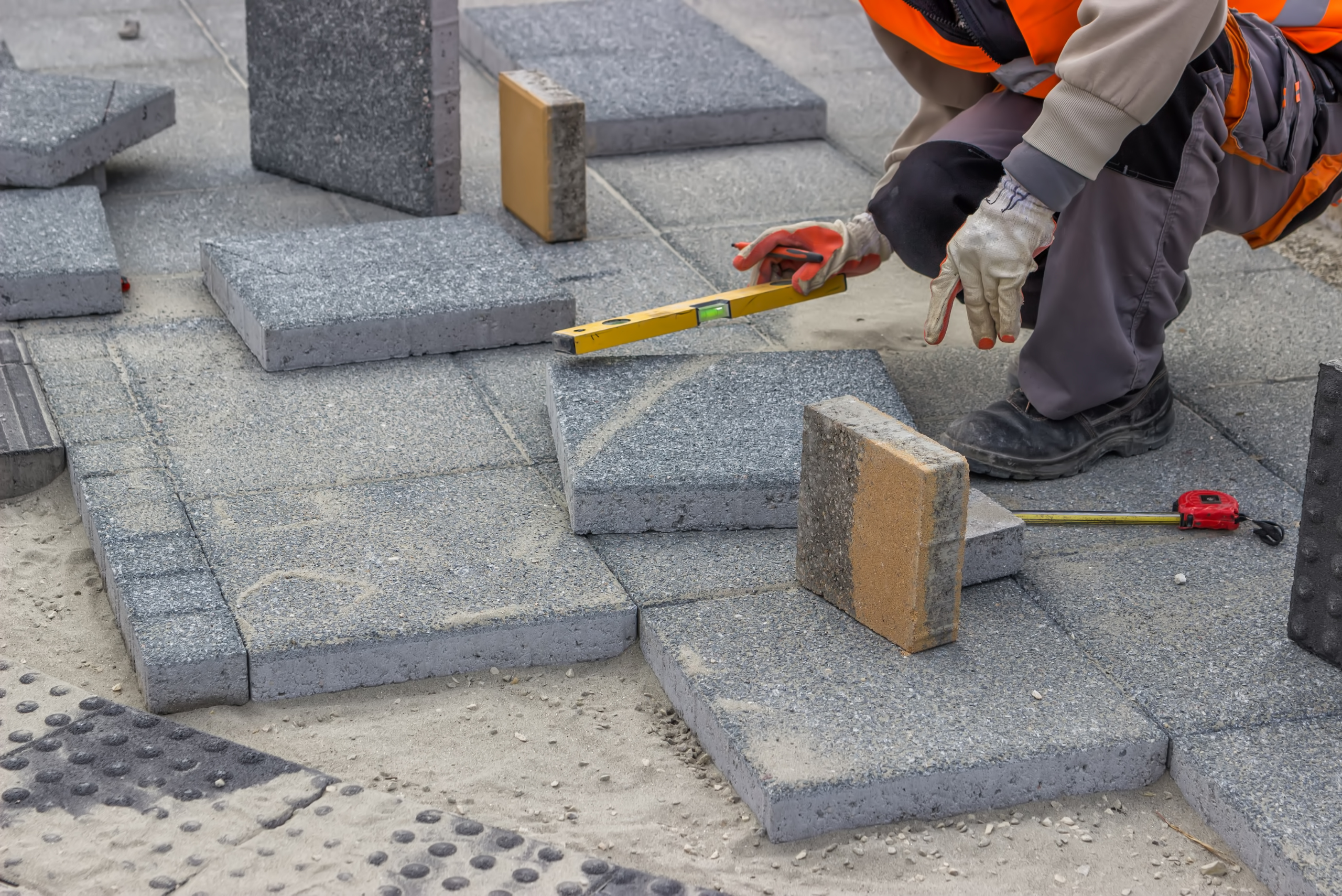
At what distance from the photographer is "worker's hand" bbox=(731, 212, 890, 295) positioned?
10.4 feet

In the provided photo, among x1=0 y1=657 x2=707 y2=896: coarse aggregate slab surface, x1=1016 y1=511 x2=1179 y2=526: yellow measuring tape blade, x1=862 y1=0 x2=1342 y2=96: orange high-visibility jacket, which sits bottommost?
x1=0 y1=657 x2=707 y2=896: coarse aggregate slab surface

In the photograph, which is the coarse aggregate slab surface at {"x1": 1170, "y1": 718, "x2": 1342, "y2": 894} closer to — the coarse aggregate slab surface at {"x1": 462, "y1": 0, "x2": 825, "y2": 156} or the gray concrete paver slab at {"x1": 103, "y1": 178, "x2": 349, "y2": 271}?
the gray concrete paver slab at {"x1": 103, "y1": 178, "x2": 349, "y2": 271}

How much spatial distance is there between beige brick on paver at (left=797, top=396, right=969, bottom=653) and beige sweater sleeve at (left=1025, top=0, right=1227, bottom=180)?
24.0 inches

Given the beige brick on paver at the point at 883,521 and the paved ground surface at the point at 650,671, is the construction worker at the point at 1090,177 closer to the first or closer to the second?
the paved ground surface at the point at 650,671

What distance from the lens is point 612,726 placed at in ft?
7.54

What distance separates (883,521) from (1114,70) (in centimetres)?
87

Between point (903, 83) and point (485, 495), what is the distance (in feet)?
11.1

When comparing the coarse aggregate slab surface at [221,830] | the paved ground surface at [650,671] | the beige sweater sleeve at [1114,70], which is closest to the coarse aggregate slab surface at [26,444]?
the paved ground surface at [650,671]

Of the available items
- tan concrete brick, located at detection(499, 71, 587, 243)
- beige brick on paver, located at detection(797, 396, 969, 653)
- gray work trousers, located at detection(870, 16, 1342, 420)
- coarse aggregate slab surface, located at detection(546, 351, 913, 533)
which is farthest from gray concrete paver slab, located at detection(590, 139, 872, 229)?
beige brick on paver, located at detection(797, 396, 969, 653)

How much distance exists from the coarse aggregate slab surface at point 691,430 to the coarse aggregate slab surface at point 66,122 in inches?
70.4

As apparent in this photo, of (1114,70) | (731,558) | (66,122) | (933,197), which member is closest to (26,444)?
(731,558)

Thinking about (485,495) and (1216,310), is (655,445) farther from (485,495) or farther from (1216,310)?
(1216,310)

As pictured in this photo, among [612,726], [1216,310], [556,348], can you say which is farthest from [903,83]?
[612,726]

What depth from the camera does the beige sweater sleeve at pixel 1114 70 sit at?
8.00ft
